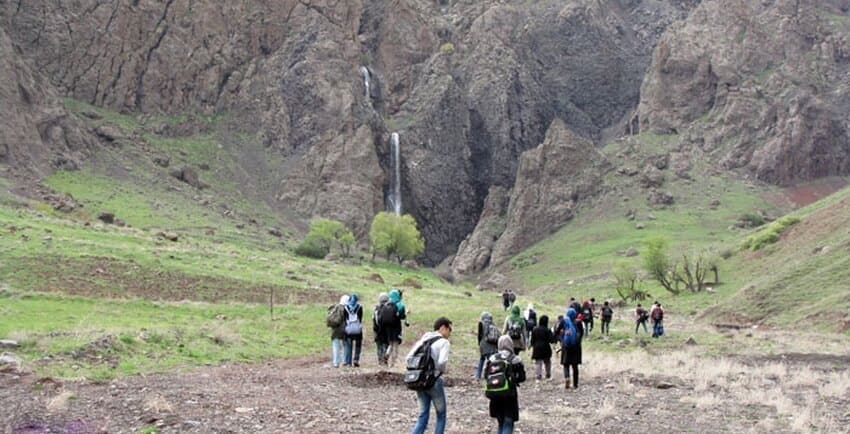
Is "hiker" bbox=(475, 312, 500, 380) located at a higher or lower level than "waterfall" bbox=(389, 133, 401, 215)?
lower

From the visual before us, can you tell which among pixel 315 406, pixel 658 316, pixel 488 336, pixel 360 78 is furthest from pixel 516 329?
pixel 360 78

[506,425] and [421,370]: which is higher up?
[421,370]

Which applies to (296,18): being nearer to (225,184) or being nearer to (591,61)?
(225,184)

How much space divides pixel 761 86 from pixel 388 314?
127 meters

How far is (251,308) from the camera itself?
40406 millimetres

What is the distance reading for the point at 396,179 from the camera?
480 feet

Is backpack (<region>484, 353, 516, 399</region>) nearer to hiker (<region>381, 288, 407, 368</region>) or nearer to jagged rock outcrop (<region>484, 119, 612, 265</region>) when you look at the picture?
hiker (<region>381, 288, 407, 368</region>)

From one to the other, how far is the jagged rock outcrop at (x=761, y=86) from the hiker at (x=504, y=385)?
418ft

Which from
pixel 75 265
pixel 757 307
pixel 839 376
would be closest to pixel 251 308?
pixel 75 265

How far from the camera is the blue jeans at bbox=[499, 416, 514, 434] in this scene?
45.0 feet

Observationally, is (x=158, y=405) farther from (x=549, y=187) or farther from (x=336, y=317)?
(x=549, y=187)

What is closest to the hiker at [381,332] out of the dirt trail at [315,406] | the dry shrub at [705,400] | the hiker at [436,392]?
the dirt trail at [315,406]

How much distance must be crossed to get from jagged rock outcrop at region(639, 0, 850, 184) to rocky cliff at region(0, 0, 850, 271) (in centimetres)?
31

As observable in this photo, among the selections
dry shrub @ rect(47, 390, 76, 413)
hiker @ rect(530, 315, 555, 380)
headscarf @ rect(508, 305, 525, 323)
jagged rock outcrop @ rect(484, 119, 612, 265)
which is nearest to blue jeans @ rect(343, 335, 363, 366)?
headscarf @ rect(508, 305, 525, 323)
